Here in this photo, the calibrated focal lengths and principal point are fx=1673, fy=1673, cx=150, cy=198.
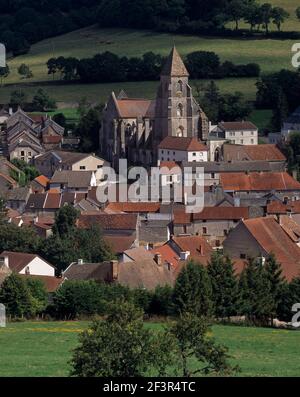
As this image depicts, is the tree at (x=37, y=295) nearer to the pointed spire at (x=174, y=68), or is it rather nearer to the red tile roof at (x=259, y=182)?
the red tile roof at (x=259, y=182)

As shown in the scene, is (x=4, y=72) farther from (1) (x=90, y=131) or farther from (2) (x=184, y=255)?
(2) (x=184, y=255)

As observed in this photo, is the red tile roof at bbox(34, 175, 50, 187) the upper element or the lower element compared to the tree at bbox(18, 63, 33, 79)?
upper

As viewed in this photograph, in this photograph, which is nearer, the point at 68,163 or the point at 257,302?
the point at 257,302

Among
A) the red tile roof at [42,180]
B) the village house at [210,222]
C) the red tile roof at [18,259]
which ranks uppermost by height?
the red tile roof at [18,259]

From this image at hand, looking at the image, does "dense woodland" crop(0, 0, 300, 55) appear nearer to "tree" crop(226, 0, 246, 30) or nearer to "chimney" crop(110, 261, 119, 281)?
"tree" crop(226, 0, 246, 30)

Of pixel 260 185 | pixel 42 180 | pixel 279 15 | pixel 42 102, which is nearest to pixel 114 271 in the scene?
pixel 260 185

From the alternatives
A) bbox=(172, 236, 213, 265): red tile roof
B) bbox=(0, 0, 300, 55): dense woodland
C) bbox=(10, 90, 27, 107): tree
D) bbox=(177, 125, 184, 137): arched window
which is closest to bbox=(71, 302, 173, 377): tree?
bbox=(172, 236, 213, 265): red tile roof

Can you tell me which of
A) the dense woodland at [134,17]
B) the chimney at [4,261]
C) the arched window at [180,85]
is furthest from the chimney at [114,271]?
the dense woodland at [134,17]
